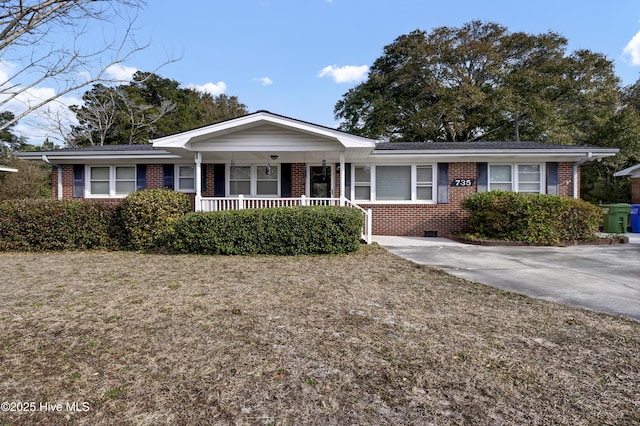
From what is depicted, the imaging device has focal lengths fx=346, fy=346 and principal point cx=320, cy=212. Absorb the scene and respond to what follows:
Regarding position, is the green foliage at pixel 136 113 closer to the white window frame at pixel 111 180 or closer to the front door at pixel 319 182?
the white window frame at pixel 111 180

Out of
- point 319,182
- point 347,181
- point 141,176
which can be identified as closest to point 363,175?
point 347,181

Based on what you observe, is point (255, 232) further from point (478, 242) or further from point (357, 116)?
point (357, 116)

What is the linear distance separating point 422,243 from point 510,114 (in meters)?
16.1

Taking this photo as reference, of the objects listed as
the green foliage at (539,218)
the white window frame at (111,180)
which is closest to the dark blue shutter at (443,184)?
the green foliage at (539,218)

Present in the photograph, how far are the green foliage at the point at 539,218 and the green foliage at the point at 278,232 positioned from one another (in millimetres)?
4498

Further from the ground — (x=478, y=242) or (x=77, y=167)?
(x=77, y=167)

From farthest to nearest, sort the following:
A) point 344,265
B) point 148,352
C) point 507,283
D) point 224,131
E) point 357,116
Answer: point 357,116 < point 224,131 < point 344,265 < point 507,283 < point 148,352

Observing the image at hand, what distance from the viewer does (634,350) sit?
2.84 m

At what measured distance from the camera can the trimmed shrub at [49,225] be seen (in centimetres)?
841

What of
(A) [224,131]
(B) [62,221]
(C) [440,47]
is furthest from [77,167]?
(C) [440,47]

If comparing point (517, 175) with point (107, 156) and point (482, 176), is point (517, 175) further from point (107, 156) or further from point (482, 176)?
point (107, 156)

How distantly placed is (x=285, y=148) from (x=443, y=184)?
17.7ft

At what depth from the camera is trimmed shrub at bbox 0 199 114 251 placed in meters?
8.41

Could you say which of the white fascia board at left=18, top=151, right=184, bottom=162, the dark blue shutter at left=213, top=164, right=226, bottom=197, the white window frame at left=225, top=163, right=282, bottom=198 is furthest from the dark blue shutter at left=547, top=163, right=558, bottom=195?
the white fascia board at left=18, top=151, right=184, bottom=162
